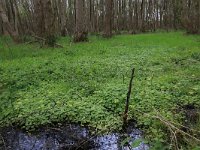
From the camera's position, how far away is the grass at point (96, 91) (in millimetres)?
6516

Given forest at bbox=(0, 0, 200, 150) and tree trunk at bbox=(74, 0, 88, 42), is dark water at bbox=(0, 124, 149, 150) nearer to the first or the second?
forest at bbox=(0, 0, 200, 150)

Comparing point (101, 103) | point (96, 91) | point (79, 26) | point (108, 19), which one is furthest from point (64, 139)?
point (108, 19)

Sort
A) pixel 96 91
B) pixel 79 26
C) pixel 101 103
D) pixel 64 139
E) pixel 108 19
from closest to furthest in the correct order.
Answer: pixel 64 139, pixel 101 103, pixel 96 91, pixel 79 26, pixel 108 19

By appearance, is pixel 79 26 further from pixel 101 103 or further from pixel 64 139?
pixel 64 139

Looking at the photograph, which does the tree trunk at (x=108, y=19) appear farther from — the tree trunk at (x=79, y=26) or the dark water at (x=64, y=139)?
the dark water at (x=64, y=139)

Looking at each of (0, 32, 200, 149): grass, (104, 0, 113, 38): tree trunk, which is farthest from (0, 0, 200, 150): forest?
(104, 0, 113, 38): tree trunk

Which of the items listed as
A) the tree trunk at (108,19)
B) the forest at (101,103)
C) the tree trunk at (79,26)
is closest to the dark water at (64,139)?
the forest at (101,103)

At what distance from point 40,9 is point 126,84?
1037 centimetres

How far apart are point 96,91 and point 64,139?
2.10 m

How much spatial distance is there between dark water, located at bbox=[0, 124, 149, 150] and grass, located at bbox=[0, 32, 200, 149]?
232 mm

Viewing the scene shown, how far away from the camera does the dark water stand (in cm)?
554

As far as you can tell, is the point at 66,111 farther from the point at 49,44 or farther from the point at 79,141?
the point at 49,44

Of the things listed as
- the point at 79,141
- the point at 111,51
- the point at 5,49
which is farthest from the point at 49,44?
the point at 79,141

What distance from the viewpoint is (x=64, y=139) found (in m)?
5.89
